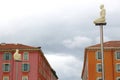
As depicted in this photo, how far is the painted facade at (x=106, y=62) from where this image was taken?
92125 millimetres

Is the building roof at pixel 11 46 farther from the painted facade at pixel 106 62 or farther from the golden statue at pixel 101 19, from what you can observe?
the golden statue at pixel 101 19

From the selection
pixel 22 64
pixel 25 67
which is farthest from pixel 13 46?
pixel 25 67

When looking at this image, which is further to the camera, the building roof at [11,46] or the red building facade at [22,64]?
the building roof at [11,46]

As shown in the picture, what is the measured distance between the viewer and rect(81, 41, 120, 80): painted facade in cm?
9212

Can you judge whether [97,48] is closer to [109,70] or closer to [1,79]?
[109,70]

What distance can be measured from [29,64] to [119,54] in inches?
864

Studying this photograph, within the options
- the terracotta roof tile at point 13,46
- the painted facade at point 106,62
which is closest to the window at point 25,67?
the terracotta roof tile at point 13,46

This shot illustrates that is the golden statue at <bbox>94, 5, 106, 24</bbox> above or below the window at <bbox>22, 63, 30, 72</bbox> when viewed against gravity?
above

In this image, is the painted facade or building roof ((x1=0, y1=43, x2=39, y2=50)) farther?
building roof ((x1=0, y1=43, x2=39, y2=50))

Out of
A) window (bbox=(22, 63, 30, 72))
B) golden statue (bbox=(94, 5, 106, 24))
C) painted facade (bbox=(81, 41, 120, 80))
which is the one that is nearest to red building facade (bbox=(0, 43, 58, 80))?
window (bbox=(22, 63, 30, 72))

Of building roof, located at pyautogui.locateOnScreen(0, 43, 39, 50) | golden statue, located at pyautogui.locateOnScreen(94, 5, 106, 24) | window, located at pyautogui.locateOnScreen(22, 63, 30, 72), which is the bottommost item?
window, located at pyautogui.locateOnScreen(22, 63, 30, 72)

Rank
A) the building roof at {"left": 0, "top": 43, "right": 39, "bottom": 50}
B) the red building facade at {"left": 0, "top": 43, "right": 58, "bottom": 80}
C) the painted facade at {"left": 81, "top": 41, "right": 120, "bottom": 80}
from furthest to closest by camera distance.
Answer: the building roof at {"left": 0, "top": 43, "right": 39, "bottom": 50} < the red building facade at {"left": 0, "top": 43, "right": 58, "bottom": 80} < the painted facade at {"left": 81, "top": 41, "right": 120, "bottom": 80}

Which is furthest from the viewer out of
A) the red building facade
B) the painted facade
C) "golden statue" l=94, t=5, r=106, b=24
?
the red building facade

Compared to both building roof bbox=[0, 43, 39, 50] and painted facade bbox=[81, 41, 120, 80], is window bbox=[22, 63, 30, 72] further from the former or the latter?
painted facade bbox=[81, 41, 120, 80]
